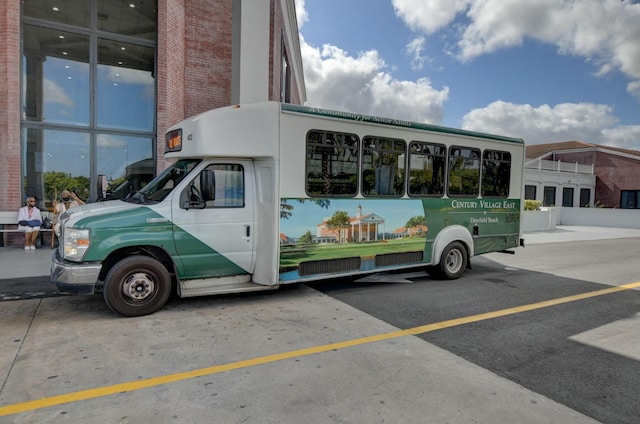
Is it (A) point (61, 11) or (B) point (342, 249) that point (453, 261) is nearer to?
(B) point (342, 249)

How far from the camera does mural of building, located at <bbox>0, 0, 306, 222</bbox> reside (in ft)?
36.3

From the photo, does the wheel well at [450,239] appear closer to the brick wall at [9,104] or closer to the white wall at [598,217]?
the brick wall at [9,104]

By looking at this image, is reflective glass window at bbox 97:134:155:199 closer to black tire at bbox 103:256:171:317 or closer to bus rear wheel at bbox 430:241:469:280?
black tire at bbox 103:256:171:317

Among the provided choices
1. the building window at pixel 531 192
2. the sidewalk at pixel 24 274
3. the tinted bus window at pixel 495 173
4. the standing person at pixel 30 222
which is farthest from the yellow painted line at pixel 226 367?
the building window at pixel 531 192

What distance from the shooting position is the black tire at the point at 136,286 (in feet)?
17.3

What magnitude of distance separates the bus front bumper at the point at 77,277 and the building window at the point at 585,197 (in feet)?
118

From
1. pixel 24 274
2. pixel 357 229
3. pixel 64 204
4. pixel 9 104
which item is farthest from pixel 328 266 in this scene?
pixel 9 104

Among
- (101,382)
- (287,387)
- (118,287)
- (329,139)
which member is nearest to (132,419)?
(101,382)

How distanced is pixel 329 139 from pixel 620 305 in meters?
5.41

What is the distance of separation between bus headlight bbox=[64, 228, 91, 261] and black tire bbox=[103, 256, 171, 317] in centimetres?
43

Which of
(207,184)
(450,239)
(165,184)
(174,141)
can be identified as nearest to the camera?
(207,184)

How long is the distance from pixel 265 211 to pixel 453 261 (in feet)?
14.3

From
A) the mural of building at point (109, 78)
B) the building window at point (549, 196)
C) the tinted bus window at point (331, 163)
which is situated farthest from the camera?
the building window at point (549, 196)

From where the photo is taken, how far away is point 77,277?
17.0ft
